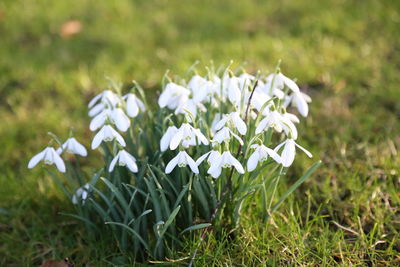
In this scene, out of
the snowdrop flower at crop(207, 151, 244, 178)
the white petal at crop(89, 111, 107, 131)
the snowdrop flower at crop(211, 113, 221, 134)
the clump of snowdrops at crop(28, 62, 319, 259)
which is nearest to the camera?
the snowdrop flower at crop(207, 151, 244, 178)

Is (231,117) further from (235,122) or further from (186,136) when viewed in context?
(186,136)

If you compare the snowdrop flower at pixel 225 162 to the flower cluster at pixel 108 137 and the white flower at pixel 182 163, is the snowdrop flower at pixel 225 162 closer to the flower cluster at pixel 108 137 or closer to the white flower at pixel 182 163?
the white flower at pixel 182 163

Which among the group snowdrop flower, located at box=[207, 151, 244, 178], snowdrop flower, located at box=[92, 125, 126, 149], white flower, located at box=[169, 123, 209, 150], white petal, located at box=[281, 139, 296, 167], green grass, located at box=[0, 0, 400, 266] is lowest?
green grass, located at box=[0, 0, 400, 266]

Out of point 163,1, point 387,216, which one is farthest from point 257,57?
point 387,216

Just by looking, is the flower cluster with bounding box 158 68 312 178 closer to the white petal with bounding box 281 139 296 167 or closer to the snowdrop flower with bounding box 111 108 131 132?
the white petal with bounding box 281 139 296 167

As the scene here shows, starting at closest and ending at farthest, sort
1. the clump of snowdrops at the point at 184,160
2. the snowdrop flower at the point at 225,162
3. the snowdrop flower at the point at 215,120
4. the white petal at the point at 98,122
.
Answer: the snowdrop flower at the point at 225,162, the clump of snowdrops at the point at 184,160, the white petal at the point at 98,122, the snowdrop flower at the point at 215,120

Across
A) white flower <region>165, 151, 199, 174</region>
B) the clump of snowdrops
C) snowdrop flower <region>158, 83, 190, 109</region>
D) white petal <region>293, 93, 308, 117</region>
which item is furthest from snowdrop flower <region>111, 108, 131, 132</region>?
white petal <region>293, 93, 308, 117</region>

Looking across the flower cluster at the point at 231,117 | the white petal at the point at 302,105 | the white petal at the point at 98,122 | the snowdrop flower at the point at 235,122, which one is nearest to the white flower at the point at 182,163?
the flower cluster at the point at 231,117
